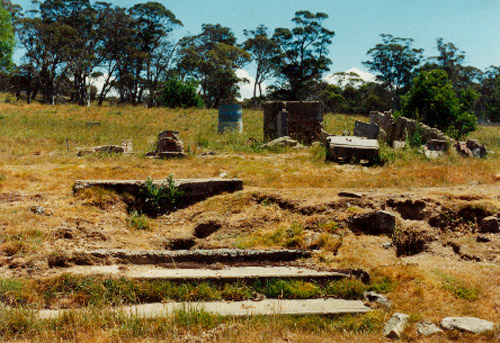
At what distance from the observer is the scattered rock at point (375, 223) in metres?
5.77

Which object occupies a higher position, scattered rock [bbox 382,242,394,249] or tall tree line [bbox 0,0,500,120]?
tall tree line [bbox 0,0,500,120]

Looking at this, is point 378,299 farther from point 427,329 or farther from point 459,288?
point 459,288

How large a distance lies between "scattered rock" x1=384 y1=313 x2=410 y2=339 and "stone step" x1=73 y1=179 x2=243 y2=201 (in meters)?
3.71

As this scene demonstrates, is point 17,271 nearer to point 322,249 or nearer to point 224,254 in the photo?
point 224,254

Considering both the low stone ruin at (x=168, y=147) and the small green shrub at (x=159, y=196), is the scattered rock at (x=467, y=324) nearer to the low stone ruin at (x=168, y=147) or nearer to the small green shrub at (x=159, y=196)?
the small green shrub at (x=159, y=196)

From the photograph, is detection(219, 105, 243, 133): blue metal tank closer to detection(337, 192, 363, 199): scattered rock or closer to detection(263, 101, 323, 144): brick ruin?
detection(263, 101, 323, 144): brick ruin

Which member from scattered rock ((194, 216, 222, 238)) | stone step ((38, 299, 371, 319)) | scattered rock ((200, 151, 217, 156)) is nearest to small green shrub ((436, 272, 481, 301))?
stone step ((38, 299, 371, 319))

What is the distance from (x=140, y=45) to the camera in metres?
40.2

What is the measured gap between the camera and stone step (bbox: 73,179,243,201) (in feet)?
22.1

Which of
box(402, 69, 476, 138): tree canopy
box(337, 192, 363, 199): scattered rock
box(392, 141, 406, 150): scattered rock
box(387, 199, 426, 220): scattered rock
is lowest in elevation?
box(387, 199, 426, 220): scattered rock

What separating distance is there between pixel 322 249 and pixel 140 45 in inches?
1520

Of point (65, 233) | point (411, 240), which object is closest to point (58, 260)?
point (65, 233)

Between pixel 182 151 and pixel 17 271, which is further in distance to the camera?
pixel 182 151

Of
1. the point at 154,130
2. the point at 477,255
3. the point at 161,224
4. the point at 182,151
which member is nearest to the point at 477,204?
the point at 477,255
